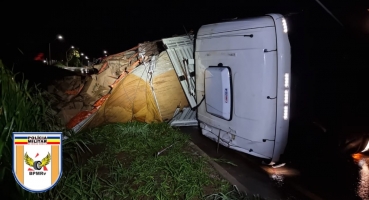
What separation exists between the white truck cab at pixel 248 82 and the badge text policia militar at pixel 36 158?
273cm

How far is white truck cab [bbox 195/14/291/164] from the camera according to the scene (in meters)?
3.84

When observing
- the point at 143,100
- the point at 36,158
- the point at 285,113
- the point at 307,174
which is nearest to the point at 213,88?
the point at 285,113

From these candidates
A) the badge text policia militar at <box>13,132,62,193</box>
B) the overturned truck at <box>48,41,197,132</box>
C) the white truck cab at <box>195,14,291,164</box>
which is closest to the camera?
the badge text policia militar at <box>13,132,62,193</box>

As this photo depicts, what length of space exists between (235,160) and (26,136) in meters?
3.59

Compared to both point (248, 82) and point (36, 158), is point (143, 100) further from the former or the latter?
point (36, 158)

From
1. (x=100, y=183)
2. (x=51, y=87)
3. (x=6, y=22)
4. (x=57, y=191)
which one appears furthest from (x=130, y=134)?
(x=6, y=22)

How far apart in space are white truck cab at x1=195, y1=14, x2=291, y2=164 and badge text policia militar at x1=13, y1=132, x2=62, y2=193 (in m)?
2.72

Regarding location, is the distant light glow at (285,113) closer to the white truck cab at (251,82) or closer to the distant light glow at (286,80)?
the white truck cab at (251,82)

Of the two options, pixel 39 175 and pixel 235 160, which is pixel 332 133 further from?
pixel 39 175

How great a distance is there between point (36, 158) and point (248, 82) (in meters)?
2.90

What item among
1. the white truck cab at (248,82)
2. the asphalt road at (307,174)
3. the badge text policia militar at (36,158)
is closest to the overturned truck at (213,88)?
the white truck cab at (248,82)

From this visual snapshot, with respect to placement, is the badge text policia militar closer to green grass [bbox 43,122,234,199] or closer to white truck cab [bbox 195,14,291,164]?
green grass [bbox 43,122,234,199]

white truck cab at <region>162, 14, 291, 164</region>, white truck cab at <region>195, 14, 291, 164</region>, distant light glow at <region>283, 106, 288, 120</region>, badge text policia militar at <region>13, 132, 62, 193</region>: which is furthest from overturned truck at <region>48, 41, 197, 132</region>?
badge text policia militar at <region>13, 132, 62, 193</region>

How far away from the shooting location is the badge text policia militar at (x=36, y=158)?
2307 millimetres
